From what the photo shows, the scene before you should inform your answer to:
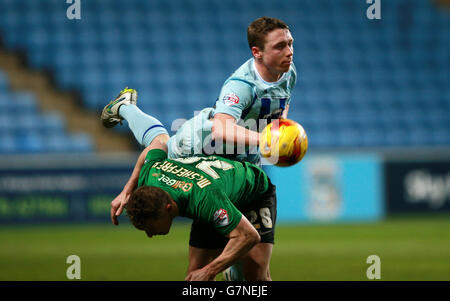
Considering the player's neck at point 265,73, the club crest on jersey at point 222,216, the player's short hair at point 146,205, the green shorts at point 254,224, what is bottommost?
the green shorts at point 254,224

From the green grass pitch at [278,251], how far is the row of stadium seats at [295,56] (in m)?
3.45

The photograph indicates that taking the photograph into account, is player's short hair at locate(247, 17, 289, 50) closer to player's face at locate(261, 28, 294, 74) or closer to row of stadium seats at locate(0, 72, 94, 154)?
player's face at locate(261, 28, 294, 74)

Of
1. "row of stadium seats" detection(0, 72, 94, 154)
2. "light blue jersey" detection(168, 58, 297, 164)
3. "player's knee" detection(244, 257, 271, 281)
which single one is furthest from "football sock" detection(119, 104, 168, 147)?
"row of stadium seats" detection(0, 72, 94, 154)

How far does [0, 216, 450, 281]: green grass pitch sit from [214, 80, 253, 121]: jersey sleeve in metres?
2.52

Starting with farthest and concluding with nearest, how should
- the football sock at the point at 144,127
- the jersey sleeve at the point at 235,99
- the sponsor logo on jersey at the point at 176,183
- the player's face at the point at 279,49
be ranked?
the football sock at the point at 144,127 < the player's face at the point at 279,49 < the jersey sleeve at the point at 235,99 < the sponsor logo on jersey at the point at 176,183

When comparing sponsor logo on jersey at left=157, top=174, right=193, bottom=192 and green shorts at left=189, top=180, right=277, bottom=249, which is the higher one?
sponsor logo on jersey at left=157, top=174, right=193, bottom=192

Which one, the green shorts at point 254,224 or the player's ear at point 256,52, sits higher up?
the player's ear at point 256,52

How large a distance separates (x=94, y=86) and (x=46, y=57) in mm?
1377

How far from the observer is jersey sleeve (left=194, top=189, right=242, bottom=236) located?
4.19 metres

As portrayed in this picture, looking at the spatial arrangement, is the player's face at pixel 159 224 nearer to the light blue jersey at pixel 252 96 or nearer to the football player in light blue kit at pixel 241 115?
the football player in light blue kit at pixel 241 115

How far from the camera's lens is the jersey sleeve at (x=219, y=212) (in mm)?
4188

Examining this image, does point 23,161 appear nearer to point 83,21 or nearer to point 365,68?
point 83,21

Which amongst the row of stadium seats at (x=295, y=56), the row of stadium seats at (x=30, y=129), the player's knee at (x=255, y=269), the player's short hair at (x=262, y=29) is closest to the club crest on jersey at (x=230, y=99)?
the player's short hair at (x=262, y=29)
